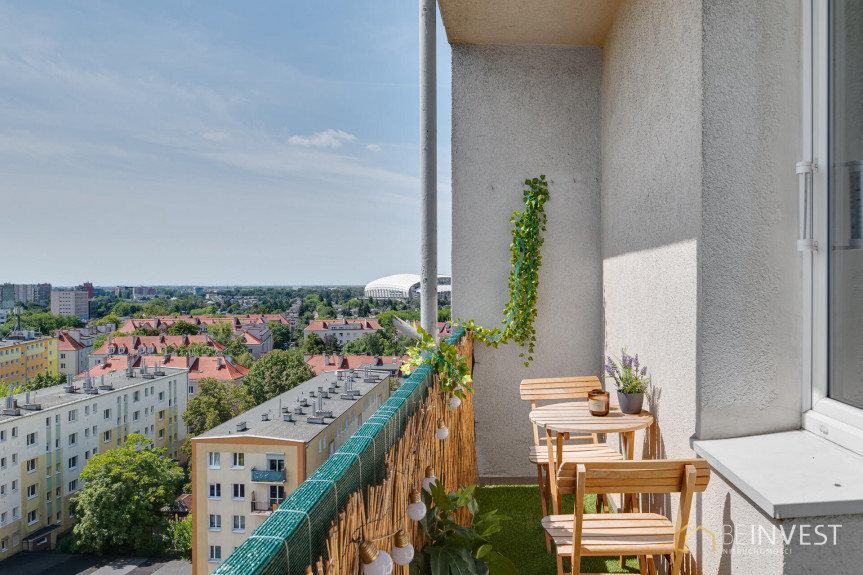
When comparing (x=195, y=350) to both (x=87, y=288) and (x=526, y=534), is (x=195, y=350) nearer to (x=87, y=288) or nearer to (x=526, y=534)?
(x=87, y=288)

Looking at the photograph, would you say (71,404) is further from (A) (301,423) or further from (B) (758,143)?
(B) (758,143)

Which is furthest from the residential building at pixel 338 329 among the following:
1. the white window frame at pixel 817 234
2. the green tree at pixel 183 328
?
the white window frame at pixel 817 234

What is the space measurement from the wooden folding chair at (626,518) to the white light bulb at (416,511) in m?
0.61

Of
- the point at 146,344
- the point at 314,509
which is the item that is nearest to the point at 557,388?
the point at 314,509

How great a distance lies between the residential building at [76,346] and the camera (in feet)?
50.6

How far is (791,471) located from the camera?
1.65 meters

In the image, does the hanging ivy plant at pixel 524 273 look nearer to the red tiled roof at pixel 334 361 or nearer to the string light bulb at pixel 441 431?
the string light bulb at pixel 441 431

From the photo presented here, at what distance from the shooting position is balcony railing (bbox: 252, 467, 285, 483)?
341 inches

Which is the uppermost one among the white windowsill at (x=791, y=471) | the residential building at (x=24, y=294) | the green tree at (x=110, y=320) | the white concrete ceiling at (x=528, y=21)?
the white concrete ceiling at (x=528, y=21)

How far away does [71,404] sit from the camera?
10.5 m

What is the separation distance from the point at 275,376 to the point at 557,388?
14823 millimetres

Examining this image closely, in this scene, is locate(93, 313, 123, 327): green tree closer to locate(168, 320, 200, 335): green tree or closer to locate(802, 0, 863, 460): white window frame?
locate(168, 320, 200, 335): green tree

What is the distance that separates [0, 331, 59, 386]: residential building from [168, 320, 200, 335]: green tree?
6329mm

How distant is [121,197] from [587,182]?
1570 inches
